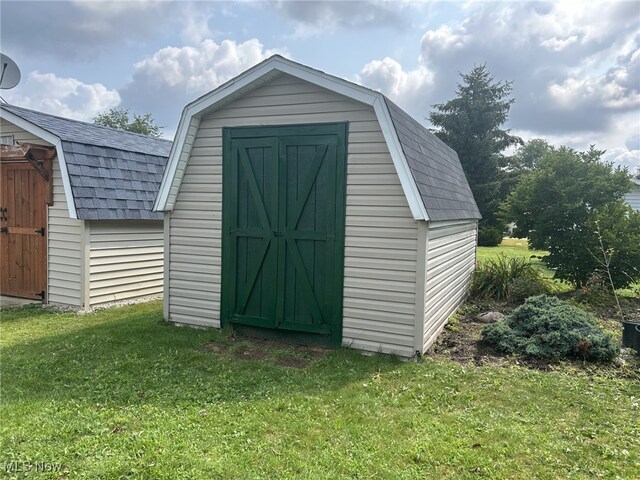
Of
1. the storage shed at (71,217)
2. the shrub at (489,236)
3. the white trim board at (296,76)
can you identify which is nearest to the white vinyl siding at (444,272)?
the white trim board at (296,76)

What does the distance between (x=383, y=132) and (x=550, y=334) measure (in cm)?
321

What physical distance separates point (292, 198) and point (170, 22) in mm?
3807

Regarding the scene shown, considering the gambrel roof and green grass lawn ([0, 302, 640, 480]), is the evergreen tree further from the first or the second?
Result: green grass lawn ([0, 302, 640, 480])

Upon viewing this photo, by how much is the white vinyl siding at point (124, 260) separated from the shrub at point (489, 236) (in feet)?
58.7

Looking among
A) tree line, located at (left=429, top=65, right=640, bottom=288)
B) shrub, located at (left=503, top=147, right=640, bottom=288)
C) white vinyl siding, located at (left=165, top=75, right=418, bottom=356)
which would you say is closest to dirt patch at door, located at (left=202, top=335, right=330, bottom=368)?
white vinyl siding, located at (left=165, top=75, right=418, bottom=356)

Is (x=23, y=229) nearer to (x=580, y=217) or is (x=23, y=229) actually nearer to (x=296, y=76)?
(x=296, y=76)

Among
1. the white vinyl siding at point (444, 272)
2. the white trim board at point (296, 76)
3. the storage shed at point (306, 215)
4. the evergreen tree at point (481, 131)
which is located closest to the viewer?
the white trim board at point (296, 76)

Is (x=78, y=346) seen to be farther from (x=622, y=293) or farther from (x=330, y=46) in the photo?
(x=622, y=293)

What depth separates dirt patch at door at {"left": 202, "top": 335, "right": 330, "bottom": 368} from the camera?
5074mm

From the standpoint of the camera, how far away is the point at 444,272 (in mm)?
6312

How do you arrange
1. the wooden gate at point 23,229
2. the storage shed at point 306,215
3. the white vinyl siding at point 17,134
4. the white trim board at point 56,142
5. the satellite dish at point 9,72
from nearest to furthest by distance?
the storage shed at point 306,215 → the satellite dish at point 9,72 → the white trim board at point 56,142 → the white vinyl siding at point 17,134 → the wooden gate at point 23,229

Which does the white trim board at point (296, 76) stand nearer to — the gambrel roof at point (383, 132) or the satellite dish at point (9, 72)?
the gambrel roof at point (383, 132)

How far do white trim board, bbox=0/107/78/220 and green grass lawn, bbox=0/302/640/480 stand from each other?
8.32 ft

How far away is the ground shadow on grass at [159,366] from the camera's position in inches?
159
